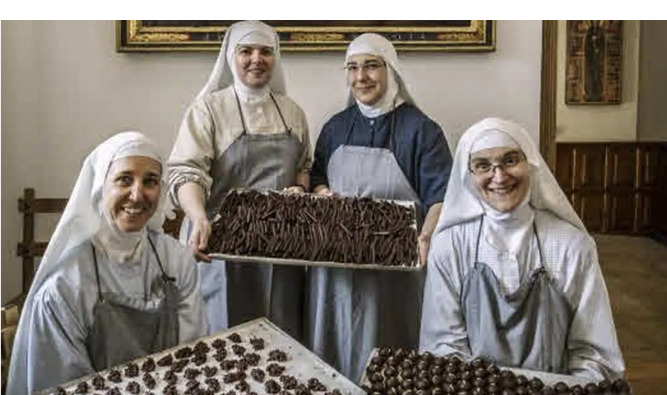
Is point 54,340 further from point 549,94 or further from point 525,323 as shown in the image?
point 549,94

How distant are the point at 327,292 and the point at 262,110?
31 cm

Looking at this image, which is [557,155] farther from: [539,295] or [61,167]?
[61,167]

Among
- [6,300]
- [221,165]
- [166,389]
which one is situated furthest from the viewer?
[221,165]

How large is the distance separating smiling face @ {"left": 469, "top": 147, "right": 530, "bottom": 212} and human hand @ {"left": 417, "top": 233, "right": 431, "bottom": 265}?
0.11 metres

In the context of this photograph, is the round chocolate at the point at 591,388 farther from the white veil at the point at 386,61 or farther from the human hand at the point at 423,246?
the white veil at the point at 386,61

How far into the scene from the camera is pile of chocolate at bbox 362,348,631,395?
1.10 meters

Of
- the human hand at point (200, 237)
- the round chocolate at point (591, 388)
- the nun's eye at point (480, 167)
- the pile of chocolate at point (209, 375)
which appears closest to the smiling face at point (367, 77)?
the nun's eye at point (480, 167)

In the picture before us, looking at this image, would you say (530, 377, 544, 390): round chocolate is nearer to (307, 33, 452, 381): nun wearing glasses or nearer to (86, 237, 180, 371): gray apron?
(307, 33, 452, 381): nun wearing glasses

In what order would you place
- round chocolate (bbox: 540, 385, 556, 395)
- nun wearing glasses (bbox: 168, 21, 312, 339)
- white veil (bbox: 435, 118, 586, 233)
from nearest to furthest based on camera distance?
round chocolate (bbox: 540, 385, 556, 395) < white veil (bbox: 435, 118, 586, 233) < nun wearing glasses (bbox: 168, 21, 312, 339)

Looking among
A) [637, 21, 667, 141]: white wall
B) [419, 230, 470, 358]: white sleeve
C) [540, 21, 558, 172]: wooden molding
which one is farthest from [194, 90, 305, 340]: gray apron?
[637, 21, 667, 141]: white wall

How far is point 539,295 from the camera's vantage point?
3.92 feet

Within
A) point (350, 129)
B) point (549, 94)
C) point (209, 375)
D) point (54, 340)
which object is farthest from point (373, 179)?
point (54, 340)

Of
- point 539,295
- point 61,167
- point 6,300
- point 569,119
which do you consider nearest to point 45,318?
point 6,300

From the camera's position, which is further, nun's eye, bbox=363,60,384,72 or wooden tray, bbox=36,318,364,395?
nun's eye, bbox=363,60,384,72
